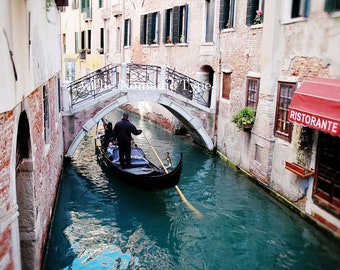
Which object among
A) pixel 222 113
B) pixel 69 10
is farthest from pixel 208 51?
pixel 69 10

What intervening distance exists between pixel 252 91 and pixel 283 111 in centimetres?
141

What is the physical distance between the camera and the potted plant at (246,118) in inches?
338

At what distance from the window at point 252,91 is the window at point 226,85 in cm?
120

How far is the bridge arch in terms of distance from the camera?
32.1ft

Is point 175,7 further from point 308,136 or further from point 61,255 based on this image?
point 61,255

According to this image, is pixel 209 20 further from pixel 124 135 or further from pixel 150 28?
pixel 124 135

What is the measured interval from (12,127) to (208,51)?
8394mm

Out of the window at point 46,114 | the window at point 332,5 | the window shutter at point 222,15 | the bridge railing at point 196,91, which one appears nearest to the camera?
the window at point 332,5

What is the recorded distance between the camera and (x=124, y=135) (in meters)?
8.05

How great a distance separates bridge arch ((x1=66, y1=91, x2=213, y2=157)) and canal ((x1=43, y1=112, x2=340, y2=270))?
909 mm

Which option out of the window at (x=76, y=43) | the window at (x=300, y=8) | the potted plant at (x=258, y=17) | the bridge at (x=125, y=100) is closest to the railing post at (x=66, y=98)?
the bridge at (x=125, y=100)

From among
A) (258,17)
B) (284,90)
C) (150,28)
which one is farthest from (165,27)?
(284,90)

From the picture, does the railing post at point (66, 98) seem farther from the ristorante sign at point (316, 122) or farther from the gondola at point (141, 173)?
the ristorante sign at point (316, 122)

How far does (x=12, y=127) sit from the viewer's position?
10.9ft
